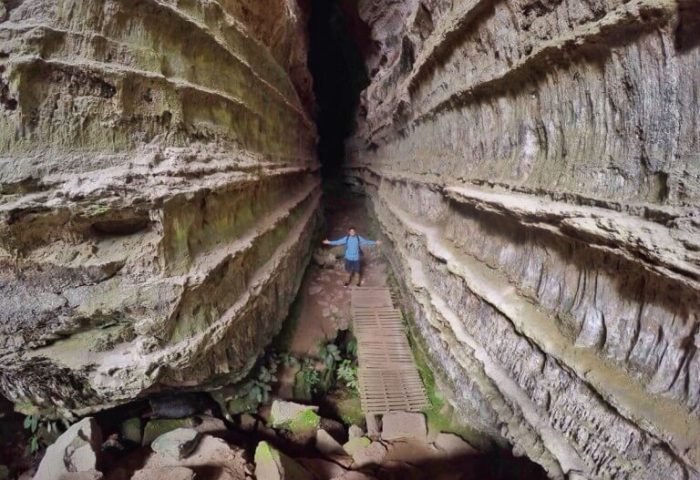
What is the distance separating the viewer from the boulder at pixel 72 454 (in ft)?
8.96

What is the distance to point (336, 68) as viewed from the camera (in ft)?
52.4

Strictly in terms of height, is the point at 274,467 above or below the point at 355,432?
above

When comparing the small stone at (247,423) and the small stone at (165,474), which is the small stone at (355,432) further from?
the small stone at (165,474)

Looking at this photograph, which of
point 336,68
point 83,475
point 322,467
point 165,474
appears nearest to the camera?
point 83,475

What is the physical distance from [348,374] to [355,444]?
3.72ft

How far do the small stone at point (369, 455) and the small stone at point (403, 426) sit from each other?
0.15 m

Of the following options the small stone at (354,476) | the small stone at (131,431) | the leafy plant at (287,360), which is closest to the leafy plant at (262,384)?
the leafy plant at (287,360)

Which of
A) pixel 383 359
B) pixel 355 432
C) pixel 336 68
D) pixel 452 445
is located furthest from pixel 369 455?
pixel 336 68

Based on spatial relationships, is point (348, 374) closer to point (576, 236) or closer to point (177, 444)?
point (177, 444)

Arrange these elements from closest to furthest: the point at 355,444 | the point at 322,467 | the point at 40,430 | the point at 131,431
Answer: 1. the point at 40,430
2. the point at 131,431
3. the point at 322,467
4. the point at 355,444

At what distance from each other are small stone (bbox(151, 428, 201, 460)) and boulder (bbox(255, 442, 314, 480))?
57 centimetres

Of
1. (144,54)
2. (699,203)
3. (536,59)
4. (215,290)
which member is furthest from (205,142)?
(699,203)

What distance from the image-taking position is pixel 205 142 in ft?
11.2

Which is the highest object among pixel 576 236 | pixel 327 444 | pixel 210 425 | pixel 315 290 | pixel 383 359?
pixel 576 236
